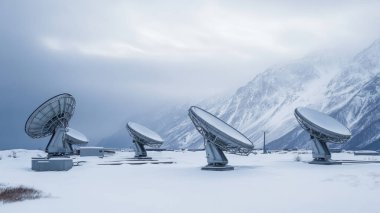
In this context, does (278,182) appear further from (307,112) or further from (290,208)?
(307,112)

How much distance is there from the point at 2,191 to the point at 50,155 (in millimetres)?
40455

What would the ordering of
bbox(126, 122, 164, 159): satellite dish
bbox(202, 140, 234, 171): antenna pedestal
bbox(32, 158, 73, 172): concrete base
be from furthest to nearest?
bbox(126, 122, 164, 159): satellite dish → bbox(32, 158, 73, 172): concrete base → bbox(202, 140, 234, 171): antenna pedestal

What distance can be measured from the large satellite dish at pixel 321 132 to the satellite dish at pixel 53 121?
Answer: 1711 inches

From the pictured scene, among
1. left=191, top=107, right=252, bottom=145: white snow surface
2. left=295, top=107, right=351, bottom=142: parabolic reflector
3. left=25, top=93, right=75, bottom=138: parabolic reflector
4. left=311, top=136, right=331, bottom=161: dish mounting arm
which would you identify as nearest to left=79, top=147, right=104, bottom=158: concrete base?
left=25, top=93, right=75, bottom=138: parabolic reflector

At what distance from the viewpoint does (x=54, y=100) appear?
77.6 meters

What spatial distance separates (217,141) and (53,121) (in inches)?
1350

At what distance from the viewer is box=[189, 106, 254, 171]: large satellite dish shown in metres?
62.2

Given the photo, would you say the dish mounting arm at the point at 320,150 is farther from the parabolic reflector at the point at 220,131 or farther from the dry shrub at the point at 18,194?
the dry shrub at the point at 18,194

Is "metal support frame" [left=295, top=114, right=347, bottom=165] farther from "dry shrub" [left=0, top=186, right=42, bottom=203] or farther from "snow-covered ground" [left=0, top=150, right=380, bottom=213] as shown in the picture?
"dry shrub" [left=0, top=186, right=42, bottom=203]

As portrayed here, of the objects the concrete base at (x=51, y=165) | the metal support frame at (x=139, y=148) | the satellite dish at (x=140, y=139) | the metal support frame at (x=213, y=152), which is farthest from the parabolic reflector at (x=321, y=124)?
the concrete base at (x=51, y=165)

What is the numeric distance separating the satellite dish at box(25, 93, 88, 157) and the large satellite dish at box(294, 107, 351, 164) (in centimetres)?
4345

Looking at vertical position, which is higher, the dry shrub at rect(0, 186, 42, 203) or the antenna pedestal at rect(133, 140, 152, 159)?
the antenna pedestal at rect(133, 140, 152, 159)

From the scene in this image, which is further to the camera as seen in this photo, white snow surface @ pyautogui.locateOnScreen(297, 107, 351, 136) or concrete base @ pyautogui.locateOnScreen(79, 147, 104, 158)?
concrete base @ pyautogui.locateOnScreen(79, 147, 104, 158)

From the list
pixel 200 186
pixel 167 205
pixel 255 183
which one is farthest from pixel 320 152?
pixel 167 205
